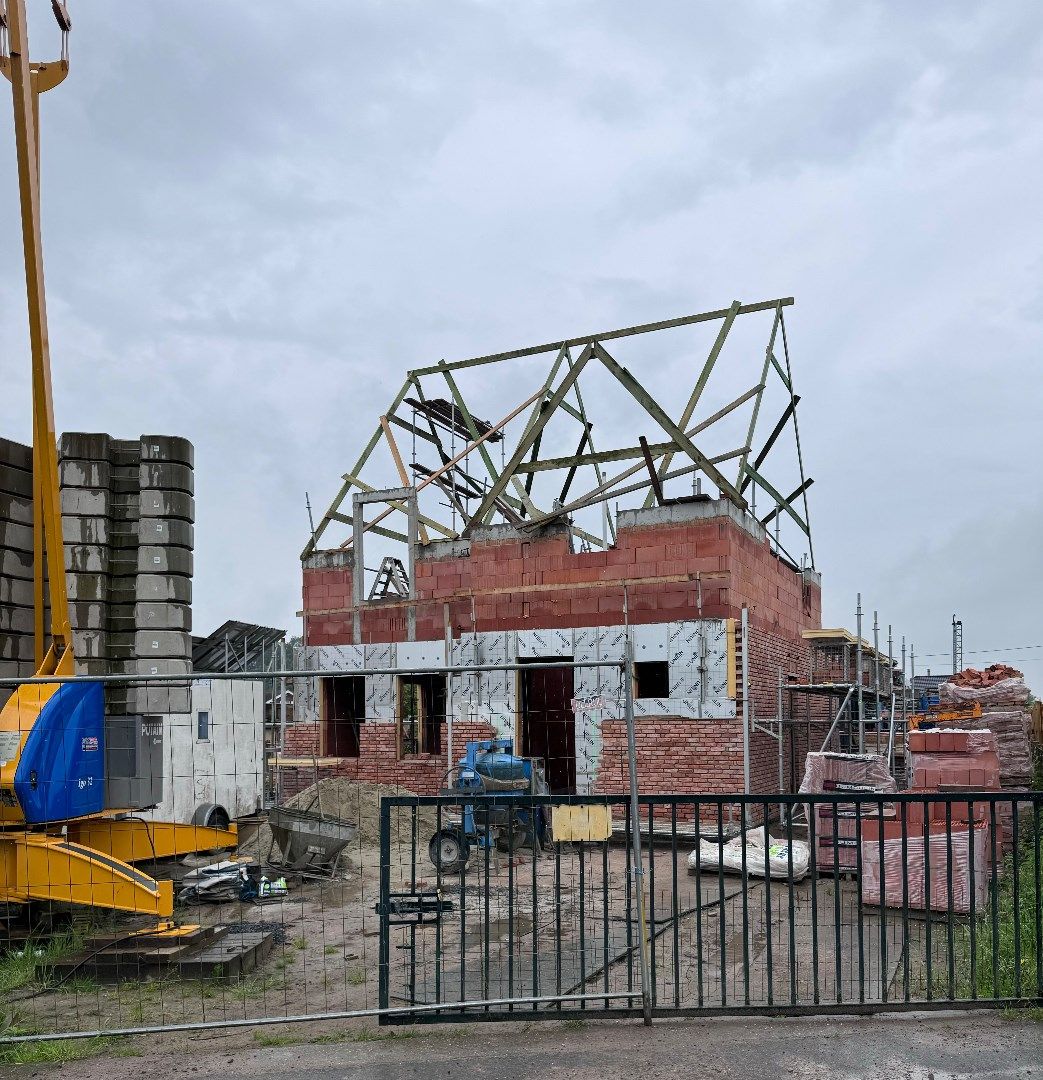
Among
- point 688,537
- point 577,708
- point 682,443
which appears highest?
point 682,443

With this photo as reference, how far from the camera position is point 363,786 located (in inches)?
617

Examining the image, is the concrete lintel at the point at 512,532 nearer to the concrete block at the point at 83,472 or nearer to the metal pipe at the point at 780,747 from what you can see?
the metal pipe at the point at 780,747

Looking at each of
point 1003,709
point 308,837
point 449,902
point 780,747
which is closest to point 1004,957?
point 449,902

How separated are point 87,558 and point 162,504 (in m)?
0.94

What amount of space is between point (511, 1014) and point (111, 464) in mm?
7407

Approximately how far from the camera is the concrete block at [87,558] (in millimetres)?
10734

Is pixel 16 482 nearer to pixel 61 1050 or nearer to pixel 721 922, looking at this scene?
pixel 61 1050

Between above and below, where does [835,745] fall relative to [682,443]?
below

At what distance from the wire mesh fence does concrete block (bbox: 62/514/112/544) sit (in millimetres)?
1658

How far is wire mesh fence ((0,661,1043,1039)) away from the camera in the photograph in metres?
6.19

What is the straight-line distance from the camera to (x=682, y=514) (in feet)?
58.8

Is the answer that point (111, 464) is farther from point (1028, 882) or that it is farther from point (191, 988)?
point (1028, 882)

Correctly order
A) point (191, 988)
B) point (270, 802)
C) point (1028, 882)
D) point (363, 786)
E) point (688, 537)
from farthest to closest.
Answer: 1. point (688, 537)
2. point (363, 786)
3. point (270, 802)
4. point (1028, 882)
5. point (191, 988)

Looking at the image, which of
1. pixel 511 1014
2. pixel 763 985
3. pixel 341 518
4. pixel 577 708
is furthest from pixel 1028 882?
pixel 341 518
